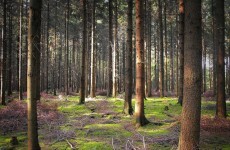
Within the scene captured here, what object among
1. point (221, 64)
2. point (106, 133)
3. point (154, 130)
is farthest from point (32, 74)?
point (221, 64)

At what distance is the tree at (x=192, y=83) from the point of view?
5363 mm

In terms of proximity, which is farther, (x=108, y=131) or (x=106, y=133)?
(x=108, y=131)

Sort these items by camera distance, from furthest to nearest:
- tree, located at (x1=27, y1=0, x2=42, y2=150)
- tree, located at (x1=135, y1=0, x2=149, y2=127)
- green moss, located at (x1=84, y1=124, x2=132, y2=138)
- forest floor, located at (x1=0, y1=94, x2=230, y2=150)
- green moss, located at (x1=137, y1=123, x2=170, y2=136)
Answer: tree, located at (x1=135, y1=0, x2=149, y2=127)
green moss, located at (x1=137, y1=123, x2=170, y2=136)
green moss, located at (x1=84, y1=124, x2=132, y2=138)
forest floor, located at (x1=0, y1=94, x2=230, y2=150)
tree, located at (x1=27, y1=0, x2=42, y2=150)

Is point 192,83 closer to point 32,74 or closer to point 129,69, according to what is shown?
point 32,74

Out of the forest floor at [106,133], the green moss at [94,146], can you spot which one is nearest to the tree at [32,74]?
the forest floor at [106,133]

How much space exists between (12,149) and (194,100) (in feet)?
20.3

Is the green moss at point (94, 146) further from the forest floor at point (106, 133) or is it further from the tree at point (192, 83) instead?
the tree at point (192, 83)

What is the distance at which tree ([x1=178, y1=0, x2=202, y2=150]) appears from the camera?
5.36m

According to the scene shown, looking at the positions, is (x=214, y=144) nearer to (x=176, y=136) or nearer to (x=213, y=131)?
(x=176, y=136)

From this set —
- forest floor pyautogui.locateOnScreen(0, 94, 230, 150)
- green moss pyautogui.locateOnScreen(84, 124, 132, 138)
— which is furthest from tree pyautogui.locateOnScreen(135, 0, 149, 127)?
green moss pyautogui.locateOnScreen(84, 124, 132, 138)

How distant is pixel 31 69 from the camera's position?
22.6 feet

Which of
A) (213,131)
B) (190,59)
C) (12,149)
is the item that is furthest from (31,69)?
(213,131)

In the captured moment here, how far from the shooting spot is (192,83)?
17.6 feet

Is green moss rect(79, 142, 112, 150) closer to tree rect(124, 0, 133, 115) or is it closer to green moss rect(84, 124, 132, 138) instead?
green moss rect(84, 124, 132, 138)
